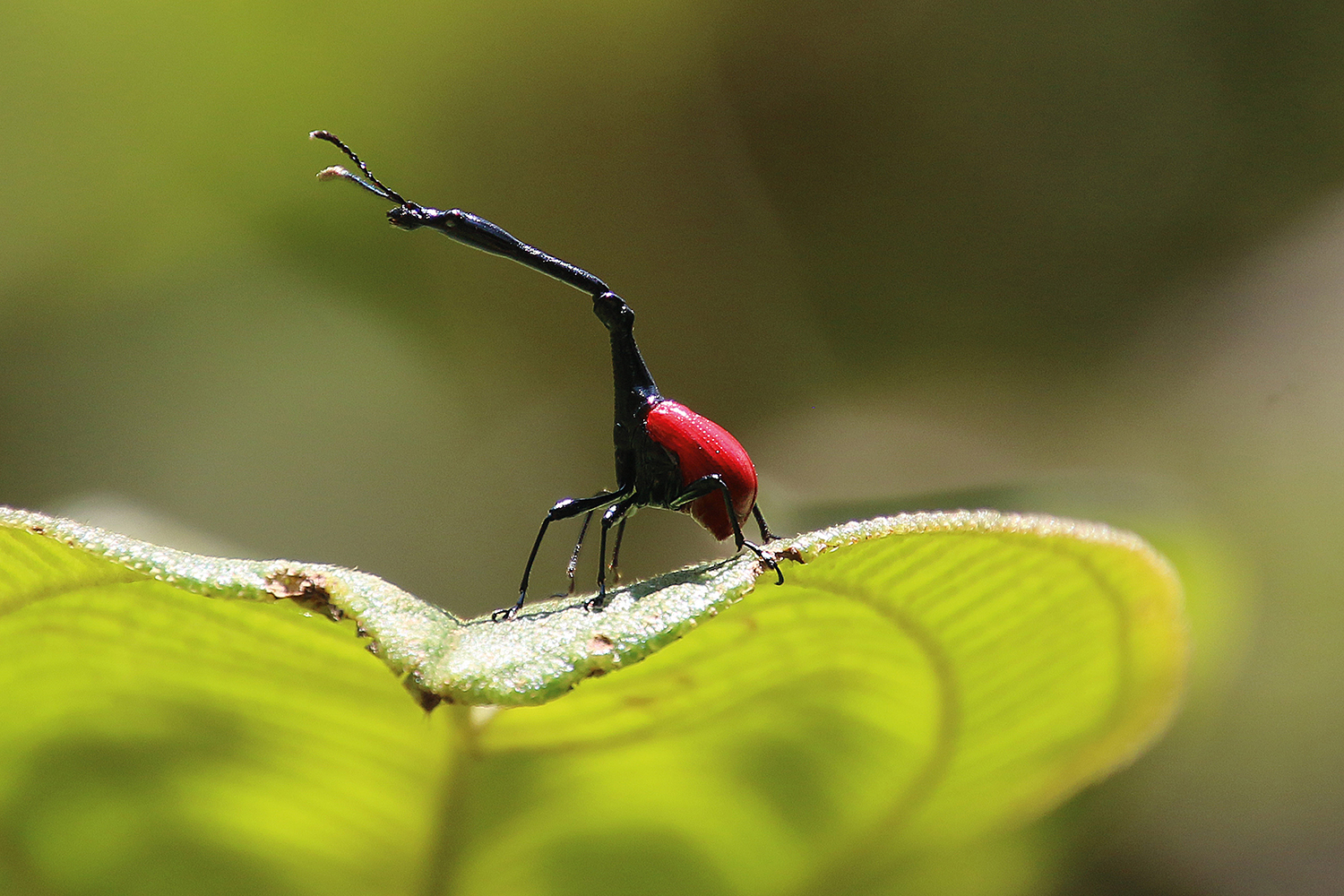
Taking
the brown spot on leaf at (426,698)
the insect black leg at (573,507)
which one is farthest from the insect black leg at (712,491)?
the brown spot on leaf at (426,698)

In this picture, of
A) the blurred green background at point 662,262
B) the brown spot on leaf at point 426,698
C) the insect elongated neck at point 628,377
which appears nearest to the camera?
the brown spot on leaf at point 426,698

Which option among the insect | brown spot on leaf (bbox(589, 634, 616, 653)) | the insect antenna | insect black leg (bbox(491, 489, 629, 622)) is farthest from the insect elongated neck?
brown spot on leaf (bbox(589, 634, 616, 653))

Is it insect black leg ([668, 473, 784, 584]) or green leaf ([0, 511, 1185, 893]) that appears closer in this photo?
green leaf ([0, 511, 1185, 893])

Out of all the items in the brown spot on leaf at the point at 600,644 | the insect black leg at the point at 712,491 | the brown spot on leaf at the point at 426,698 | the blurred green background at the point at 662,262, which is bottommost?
the brown spot on leaf at the point at 426,698

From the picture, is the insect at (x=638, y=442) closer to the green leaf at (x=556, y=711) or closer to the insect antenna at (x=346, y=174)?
the insect antenna at (x=346, y=174)

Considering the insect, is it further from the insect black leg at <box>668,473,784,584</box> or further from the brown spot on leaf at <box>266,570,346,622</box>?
the brown spot on leaf at <box>266,570,346,622</box>

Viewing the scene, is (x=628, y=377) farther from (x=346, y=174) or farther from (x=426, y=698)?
(x=426, y=698)

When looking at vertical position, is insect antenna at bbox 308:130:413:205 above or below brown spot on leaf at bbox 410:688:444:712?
above
